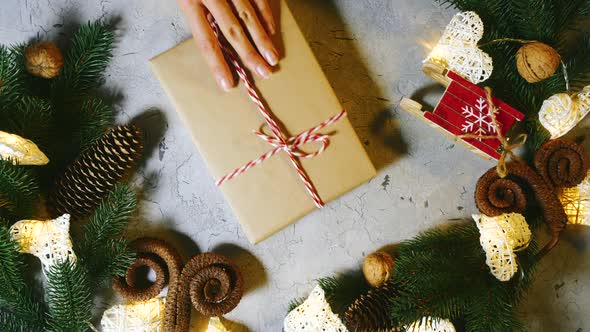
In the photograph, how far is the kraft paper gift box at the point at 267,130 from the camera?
3.84 feet

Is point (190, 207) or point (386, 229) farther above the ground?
point (190, 207)

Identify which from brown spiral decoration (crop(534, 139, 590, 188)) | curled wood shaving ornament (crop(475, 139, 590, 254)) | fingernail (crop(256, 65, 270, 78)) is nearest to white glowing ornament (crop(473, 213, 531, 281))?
curled wood shaving ornament (crop(475, 139, 590, 254))

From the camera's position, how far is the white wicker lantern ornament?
1219 mm

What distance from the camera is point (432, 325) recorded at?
1145mm

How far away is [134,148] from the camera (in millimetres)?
1228

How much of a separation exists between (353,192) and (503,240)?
1.35 ft

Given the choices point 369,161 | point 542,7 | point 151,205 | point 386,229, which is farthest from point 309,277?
point 542,7

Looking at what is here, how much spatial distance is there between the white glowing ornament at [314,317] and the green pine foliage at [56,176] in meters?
0.46

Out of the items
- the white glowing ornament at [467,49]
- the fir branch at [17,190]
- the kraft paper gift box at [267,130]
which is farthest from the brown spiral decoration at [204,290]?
the white glowing ornament at [467,49]

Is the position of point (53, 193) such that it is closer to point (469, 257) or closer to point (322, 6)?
point (322, 6)

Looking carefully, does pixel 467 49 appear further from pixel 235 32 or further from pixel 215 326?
pixel 215 326

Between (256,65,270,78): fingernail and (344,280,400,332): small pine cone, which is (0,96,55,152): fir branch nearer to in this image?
(256,65,270,78): fingernail

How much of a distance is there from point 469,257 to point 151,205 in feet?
2.85

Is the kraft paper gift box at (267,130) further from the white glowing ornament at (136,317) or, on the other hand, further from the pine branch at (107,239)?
the white glowing ornament at (136,317)
